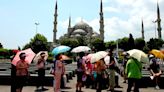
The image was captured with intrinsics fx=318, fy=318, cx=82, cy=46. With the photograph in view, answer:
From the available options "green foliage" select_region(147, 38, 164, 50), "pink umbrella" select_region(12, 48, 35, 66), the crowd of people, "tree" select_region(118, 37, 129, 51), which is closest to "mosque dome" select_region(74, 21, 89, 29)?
"tree" select_region(118, 37, 129, 51)

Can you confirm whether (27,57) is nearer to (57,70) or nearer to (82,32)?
(57,70)

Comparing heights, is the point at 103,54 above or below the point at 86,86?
above

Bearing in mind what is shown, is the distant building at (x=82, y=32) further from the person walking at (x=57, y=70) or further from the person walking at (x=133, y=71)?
the person walking at (x=133, y=71)

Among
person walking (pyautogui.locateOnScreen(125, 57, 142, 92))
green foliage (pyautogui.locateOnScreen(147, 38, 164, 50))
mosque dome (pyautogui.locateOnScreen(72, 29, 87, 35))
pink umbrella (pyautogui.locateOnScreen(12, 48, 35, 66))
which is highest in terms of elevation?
mosque dome (pyautogui.locateOnScreen(72, 29, 87, 35))

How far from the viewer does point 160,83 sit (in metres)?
15.4

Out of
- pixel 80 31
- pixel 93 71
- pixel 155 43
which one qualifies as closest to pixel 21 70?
pixel 93 71

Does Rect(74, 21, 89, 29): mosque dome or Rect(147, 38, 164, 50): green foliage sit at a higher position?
Rect(74, 21, 89, 29): mosque dome

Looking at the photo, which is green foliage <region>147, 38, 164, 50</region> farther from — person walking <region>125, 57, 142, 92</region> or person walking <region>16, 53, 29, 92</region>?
person walking <region>16, 53, 29, 92</region>

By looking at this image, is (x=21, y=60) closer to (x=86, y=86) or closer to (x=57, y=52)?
(x=57, y=52)

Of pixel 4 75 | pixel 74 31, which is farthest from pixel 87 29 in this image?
pixel 4 75

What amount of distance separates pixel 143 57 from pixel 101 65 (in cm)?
155

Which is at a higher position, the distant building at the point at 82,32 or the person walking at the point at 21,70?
the distant building at the point at 82,32

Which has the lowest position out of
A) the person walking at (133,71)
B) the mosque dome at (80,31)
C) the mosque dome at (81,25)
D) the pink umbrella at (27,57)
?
the person walking at (133,71)

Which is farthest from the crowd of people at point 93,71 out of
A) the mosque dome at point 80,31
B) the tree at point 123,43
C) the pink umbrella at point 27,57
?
the mosque dome at point 80,31
